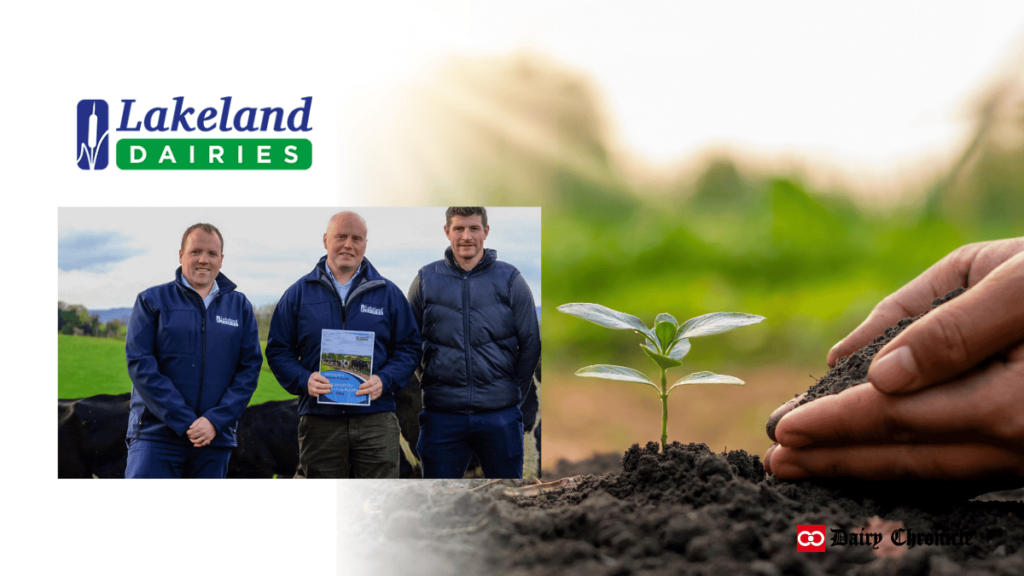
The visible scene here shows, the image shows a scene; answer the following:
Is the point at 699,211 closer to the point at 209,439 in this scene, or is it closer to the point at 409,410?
the point at 409,410

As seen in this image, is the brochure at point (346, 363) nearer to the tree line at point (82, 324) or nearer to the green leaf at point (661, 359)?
the tree line at point (82, 324)

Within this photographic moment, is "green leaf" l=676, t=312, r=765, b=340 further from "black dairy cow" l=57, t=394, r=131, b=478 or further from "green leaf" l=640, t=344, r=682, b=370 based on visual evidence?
"black dairy cow" l=57, t=394, r=131, b=478

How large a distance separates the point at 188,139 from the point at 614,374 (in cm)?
142

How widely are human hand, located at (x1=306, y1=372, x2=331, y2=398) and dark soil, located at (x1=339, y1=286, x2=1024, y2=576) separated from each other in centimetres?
40

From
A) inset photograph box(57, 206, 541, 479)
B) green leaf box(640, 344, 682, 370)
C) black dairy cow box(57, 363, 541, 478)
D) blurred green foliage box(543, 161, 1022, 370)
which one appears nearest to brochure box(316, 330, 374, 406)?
inset photograph box(57, 206, 541, 479)

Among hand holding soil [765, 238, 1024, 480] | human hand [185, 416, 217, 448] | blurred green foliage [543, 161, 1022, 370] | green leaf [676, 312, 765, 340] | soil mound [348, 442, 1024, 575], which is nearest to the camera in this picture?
soil mound [348, 442, 1024, 575]

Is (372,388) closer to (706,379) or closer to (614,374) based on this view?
(614,374)

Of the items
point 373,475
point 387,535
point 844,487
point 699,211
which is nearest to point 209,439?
point 373,475

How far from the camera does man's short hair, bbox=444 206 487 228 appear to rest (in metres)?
1.77

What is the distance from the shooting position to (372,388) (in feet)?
5.59

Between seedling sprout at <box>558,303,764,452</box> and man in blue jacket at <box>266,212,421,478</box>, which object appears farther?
man in blue jacket at <box>266,212,421,478</box>

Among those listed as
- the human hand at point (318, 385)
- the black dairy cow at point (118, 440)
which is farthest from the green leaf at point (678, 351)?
the black dairy cow at point (118, 440)

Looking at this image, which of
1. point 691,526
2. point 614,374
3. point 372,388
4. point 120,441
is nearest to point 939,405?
point 691,526

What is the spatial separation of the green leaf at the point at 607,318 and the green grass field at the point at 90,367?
4.35 ft
